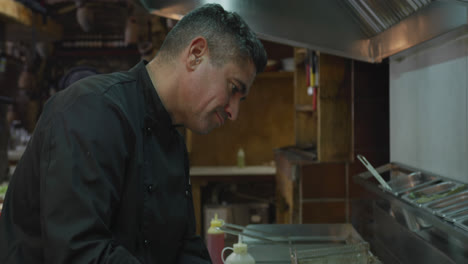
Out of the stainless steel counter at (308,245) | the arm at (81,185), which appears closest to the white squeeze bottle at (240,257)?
the stainless steel counter at (308,245)

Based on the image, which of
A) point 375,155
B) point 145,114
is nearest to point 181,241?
point 145,114

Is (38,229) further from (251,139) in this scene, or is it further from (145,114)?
(251,139)

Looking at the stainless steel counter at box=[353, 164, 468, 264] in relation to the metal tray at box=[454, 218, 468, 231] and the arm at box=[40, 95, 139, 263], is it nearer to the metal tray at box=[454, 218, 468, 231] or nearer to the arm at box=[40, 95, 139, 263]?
the metal tray at box=[454, 218, 468, 231]

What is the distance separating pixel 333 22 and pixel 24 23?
297 cm

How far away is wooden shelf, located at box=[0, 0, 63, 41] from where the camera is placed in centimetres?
339

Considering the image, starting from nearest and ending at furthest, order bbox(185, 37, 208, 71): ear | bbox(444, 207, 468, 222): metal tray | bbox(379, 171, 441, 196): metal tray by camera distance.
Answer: bbox(185, 37, 208, 71): ear < bbox(444, 207, 468, 222): metal tray < bbox(379, 171, 441, 196): metal tray

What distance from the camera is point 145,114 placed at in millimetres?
1151

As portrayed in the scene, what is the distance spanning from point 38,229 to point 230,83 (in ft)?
2.02

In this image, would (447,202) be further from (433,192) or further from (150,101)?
(150,101)

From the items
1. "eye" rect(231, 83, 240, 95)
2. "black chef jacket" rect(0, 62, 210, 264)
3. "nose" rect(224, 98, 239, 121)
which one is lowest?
"black chef jacket" rect(0, 62, 210, 264)

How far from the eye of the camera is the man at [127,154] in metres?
0.87

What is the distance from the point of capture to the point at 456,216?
1.30m

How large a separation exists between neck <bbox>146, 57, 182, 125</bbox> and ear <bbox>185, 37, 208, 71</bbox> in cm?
6

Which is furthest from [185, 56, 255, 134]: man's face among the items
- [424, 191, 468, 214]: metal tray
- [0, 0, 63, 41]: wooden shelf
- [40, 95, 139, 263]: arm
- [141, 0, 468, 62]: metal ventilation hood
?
[0, 0, 63, 41]: wooden shelf
